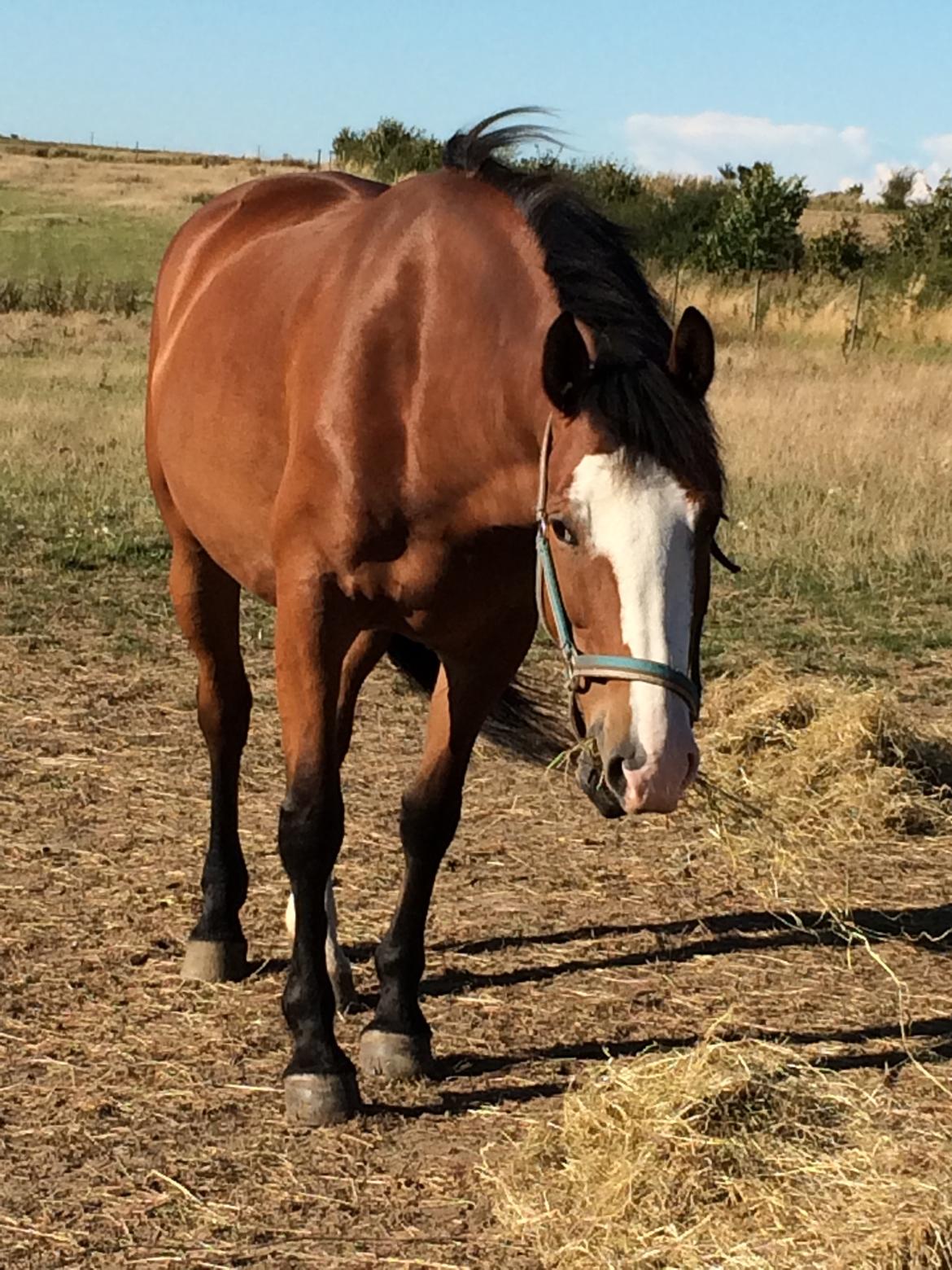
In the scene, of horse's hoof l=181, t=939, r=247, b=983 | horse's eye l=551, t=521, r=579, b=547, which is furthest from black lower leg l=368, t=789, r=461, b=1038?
horse's eye l=551, t=521, r=579, b=547

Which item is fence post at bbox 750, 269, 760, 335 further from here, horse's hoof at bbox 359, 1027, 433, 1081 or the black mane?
horse's hoof at bbox 359, 1027, 433, 1081

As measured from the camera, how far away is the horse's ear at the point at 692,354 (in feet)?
9.17

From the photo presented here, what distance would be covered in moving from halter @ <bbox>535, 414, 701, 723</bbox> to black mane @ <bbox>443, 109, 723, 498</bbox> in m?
0.19

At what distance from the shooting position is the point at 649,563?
2.68m

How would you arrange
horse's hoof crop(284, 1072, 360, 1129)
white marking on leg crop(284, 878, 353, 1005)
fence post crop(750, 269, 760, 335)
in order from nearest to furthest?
horse's hoof crop(284, 1072, 360, 1129) < white marking on leg crop(284, 878, 353, 1005) < fence post crop(750, 269, 760, 335)

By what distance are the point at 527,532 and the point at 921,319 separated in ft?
60.2

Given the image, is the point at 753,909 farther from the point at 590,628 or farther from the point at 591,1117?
the point at 590,628

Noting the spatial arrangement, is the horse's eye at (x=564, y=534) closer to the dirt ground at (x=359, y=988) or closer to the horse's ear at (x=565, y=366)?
the horse's ear at (x=565, y=366)

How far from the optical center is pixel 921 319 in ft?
66.5

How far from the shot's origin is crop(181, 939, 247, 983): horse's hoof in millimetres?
4199

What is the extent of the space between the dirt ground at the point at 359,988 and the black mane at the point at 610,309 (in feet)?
4.96

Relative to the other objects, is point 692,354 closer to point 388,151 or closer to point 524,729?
point 524,729

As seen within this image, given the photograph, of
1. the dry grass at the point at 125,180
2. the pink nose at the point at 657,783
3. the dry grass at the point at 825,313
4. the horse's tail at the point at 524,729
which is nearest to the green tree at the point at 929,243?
the dry grass at the point at 825,313

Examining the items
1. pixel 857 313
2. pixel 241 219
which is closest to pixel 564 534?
pixel 241 219
